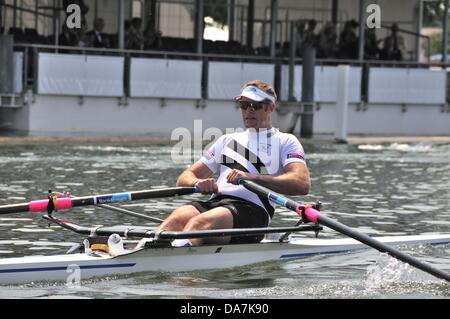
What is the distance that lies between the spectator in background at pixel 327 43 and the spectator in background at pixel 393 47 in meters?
1.89

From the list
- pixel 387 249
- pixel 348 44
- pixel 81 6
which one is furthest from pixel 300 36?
pixel 387 249

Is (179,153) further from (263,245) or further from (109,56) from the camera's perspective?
(263,245)

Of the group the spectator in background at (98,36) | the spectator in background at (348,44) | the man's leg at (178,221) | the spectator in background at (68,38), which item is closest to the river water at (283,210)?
the man's leg at (178,221)

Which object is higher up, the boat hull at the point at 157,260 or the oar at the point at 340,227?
the oar at the point at 340,227

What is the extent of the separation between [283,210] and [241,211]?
5.07 meters

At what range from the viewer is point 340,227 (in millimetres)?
9758

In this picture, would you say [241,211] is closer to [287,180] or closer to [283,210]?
[287,180]

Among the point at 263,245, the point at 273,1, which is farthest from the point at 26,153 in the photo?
the point at 263,245

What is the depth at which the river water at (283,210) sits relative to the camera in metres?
9.85

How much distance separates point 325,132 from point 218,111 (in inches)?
131

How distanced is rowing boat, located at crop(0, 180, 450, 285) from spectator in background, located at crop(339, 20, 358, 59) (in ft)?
72.3

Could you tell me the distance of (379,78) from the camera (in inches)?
1232

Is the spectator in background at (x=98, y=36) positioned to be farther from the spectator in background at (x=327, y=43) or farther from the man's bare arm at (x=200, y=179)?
the man's bare arm at (x=200, y=179)

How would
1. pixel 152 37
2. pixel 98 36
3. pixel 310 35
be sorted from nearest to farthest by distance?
pixel 98 36 → pixel 152 37 → pixel 310 35
